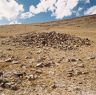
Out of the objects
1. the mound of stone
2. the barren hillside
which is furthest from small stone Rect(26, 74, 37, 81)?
the mound of stone

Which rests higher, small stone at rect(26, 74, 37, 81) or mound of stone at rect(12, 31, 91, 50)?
mound of stone at rect(12, 31, 91, 50)

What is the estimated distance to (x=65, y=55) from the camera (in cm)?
2106

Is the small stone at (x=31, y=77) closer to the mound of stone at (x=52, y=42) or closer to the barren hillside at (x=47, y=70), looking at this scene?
the barren hillside at (x=47, y=70)

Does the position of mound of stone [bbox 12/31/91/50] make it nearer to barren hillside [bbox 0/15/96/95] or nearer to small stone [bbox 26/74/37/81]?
→ barren hillside [bbox 0/15/96/95]

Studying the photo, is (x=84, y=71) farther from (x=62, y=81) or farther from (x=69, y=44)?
(x=69, y=44)

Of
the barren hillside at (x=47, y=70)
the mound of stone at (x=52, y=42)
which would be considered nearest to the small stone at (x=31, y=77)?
the barren hillside at (x=47, y=70)

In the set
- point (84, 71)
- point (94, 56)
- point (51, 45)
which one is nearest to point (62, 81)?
point (84, 71)

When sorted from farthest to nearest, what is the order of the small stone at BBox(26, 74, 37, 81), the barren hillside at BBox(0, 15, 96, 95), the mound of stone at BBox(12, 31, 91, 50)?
the mound of stone at BBox(12, 31, 91, 50) < the small stone at BBox(26, 74, 37, 81) < the barren hillside at BBox(0, 15, 96, 95)

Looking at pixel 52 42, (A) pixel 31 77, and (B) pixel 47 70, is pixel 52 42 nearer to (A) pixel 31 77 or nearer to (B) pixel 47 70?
(B) pixel 47 70

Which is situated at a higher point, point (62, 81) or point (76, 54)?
point (76, 54)

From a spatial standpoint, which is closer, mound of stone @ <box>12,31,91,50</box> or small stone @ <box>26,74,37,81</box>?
small stone @ <box>26,74,37,81</box>

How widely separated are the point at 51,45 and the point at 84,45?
3.34m

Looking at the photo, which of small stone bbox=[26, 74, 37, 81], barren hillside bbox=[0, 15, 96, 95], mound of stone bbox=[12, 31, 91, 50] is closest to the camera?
barren hillside bbox=[0, 15, 96, 95]

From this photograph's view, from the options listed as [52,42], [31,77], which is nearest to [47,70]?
[31,77]
